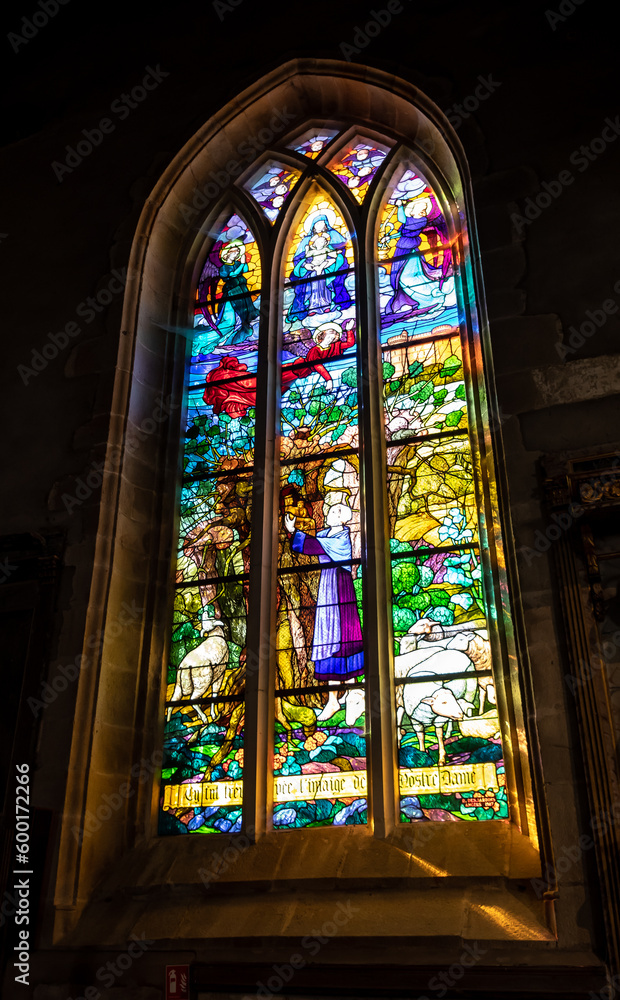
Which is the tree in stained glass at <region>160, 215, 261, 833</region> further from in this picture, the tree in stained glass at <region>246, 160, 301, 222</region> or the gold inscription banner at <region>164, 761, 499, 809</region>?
the tree in stained glass at <region>246, 160, 301, 222</region>

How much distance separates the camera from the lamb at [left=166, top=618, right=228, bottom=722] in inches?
199

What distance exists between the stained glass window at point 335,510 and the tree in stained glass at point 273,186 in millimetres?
17

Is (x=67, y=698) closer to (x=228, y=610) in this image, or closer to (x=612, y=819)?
(x=228, y=610)

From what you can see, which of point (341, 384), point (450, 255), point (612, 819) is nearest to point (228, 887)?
point (612, 819)

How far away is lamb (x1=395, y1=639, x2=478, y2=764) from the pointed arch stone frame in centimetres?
13

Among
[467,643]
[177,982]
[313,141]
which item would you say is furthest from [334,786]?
[313,141]

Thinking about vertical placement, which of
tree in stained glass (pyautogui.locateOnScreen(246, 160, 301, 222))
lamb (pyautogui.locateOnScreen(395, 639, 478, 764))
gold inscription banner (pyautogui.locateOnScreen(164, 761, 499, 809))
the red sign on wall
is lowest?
the red sign on wall

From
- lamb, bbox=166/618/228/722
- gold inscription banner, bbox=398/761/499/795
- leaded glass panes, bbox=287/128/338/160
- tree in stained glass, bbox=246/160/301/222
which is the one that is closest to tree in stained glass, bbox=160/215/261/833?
lamb, bbox=166/618/228/722

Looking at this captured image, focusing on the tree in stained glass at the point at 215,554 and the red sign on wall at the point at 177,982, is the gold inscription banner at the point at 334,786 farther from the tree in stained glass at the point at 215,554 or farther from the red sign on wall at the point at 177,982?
the red sign on wall at the point at 177,982

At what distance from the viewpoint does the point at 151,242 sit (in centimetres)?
642

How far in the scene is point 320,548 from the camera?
17.0 feet

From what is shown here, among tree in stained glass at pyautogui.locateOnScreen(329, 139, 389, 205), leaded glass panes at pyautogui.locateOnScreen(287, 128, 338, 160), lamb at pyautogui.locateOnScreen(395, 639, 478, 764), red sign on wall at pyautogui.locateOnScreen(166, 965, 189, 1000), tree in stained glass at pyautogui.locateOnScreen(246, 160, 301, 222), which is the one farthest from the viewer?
leaded glass panes at pyautogui.locateOnScreen(287, 128, 338, 160)

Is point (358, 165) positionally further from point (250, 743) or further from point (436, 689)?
point (250, 743)

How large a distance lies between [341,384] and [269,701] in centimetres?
198
